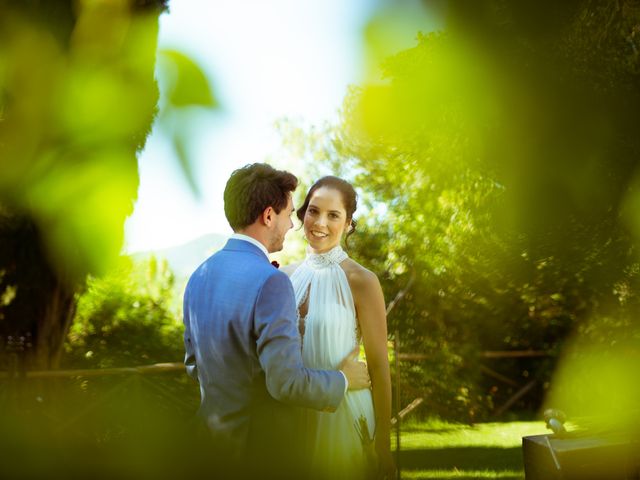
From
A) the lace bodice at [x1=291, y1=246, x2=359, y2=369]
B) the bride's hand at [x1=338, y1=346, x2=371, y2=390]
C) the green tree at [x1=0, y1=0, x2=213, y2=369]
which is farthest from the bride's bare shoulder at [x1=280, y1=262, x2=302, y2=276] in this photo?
the green tree at [x1=0, y1=0, x2=213, y2=369]

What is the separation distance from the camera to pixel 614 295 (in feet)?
27.7

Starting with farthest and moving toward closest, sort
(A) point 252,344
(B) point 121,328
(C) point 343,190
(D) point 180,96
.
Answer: (B) point 121,328, (C) point 343,190, (A) point 252,344, (D) point 180,96

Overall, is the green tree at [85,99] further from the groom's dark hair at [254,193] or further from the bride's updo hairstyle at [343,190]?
the bride's updo hairstyle at [343,190]

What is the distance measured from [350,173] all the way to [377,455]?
13478 mm

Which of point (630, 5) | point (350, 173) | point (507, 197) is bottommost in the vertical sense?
point (507, 197)

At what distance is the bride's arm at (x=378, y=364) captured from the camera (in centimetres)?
247

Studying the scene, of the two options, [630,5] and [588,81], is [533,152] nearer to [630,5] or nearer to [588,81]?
[588,81]

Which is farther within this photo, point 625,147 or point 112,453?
point 625,147

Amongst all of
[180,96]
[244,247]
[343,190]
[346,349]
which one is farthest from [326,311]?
[180,96]

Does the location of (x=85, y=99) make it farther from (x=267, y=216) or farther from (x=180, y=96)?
(x=267, y=216)

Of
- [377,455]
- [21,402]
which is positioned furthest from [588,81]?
[21,402]

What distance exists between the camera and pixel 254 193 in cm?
203

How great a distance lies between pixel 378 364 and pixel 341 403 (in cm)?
21

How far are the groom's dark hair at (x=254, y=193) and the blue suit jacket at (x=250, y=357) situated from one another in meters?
0.15
